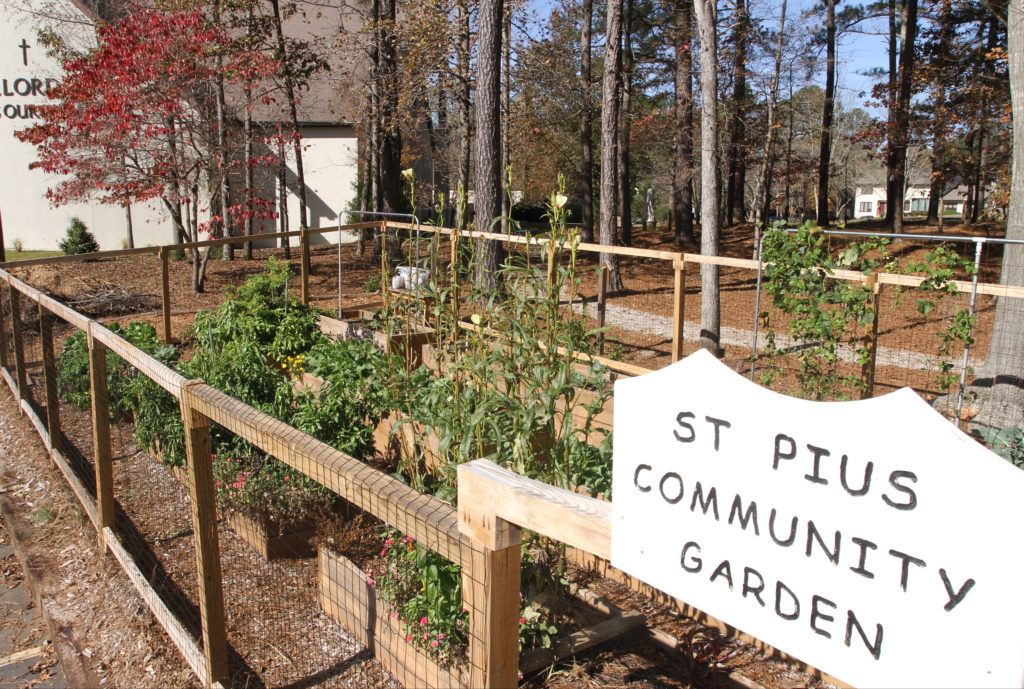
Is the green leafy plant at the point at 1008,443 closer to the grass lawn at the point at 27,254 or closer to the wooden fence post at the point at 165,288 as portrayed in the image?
the wooden fence post at the point at 165,288

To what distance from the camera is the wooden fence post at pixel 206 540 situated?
9.35 ft

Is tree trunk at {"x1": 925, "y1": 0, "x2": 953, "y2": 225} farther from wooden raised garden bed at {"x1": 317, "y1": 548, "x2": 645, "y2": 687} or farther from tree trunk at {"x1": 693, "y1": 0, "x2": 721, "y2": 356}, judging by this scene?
wooden raised garden bed at {"x1": 317, "y1": 548, "x2": 645, "y2": 687}

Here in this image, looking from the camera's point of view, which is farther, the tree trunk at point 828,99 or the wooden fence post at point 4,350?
the tree trunk at point 828,99

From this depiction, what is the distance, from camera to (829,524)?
4.27 ft

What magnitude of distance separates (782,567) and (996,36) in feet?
79.4

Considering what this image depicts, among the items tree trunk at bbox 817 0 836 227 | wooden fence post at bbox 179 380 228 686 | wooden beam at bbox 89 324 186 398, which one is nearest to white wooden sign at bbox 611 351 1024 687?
wooden fence post at bbox 179 380 228 686

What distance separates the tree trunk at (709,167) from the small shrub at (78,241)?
15866 mm

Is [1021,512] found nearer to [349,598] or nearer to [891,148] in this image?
[349,598]

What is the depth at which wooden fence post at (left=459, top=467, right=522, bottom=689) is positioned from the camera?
5.76 ft

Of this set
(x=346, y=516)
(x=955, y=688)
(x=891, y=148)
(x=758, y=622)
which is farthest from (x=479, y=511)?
(x=891, y=148)

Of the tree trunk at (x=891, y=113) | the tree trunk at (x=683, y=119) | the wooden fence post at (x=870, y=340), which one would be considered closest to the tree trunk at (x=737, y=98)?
the tree trunk at (x=683, y=119)

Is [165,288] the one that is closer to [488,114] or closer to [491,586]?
[488,114]

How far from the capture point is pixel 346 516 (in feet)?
14.0

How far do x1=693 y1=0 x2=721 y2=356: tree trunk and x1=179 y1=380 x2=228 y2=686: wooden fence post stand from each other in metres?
7.09
